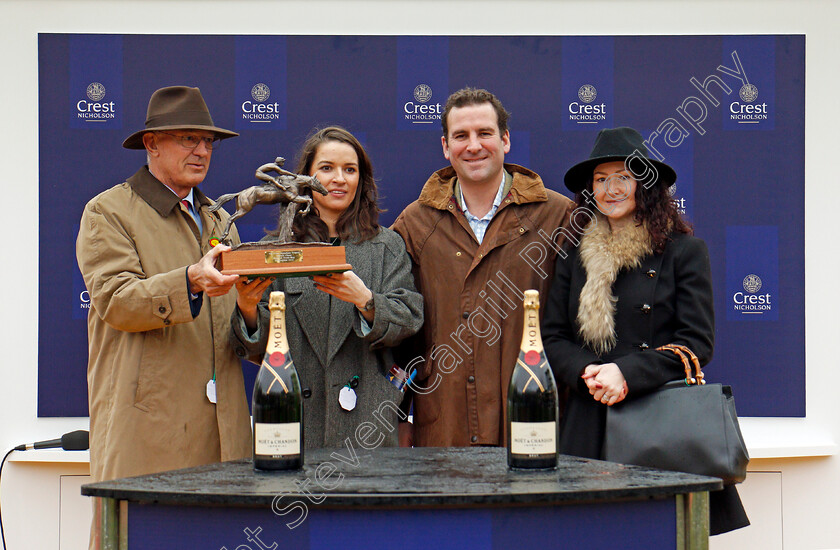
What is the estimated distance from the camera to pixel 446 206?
3.03 meters

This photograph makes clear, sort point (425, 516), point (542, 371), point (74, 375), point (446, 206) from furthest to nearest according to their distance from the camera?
point (74, 375)
point (446, 206)
point (542, 371)
point (425, 516)

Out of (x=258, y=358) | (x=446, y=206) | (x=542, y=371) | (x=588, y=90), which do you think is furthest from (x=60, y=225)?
(x=542, y=371)

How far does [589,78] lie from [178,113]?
2005 millimetres

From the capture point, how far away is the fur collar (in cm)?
255

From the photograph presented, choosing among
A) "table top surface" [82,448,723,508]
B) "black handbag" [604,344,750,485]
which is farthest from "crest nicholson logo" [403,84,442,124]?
"table top surface" [82,448,723,508]

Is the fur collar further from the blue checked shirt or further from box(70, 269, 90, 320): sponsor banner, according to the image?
box(70, 269, 90, 320): sponsor banner

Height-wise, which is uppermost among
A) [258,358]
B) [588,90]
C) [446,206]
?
[588,90]

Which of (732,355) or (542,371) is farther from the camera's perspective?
(732,355)

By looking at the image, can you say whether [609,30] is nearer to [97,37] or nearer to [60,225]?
[97,37]

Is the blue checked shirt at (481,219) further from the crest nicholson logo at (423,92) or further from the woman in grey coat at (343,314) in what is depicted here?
the crest nicholson logo at (423,92)

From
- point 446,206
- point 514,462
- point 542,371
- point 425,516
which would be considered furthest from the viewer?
point 446,206

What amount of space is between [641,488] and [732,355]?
263cm

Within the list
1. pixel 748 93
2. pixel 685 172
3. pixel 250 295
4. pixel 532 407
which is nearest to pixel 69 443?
pixel 250 295

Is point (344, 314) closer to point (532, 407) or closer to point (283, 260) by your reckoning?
point (283, 260)
